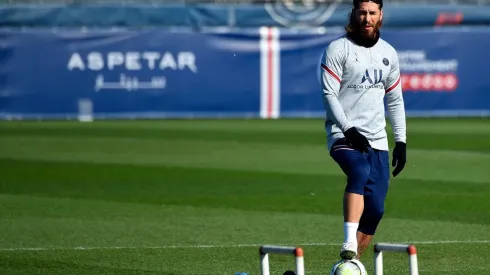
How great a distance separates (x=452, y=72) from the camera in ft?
92.8

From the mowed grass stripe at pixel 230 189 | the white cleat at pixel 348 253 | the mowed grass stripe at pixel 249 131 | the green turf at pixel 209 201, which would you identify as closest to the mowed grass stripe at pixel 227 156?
the green turf at pixel 209 201

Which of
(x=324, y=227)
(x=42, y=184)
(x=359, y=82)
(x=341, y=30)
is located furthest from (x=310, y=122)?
(x=359, y=82)

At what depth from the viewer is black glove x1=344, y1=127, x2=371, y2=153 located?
8375 millimetres

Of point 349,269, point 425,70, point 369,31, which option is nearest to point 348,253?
point 349,269

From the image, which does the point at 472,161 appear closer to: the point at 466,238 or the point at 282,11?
the point at 466,238

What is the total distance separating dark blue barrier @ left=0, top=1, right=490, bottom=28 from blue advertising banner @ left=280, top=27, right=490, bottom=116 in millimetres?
2277

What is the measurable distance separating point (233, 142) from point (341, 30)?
7.35 meters

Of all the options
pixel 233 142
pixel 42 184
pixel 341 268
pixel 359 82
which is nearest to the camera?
pixel 341 268

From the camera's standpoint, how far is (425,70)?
27922 millimetres

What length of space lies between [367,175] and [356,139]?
293 mm

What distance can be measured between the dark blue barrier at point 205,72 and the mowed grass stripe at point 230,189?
27.8 feet

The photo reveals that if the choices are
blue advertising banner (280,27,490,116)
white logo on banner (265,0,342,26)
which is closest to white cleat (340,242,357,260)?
blue advertising banner (280,27,490,116)

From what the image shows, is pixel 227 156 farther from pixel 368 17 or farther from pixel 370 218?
pixel 368 17

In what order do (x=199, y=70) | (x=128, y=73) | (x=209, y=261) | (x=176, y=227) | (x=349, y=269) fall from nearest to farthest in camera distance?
(x=349, y=269), (x=209, y=261), (x=176, y=227), (x=128, y=73), (x=199, y=70)
